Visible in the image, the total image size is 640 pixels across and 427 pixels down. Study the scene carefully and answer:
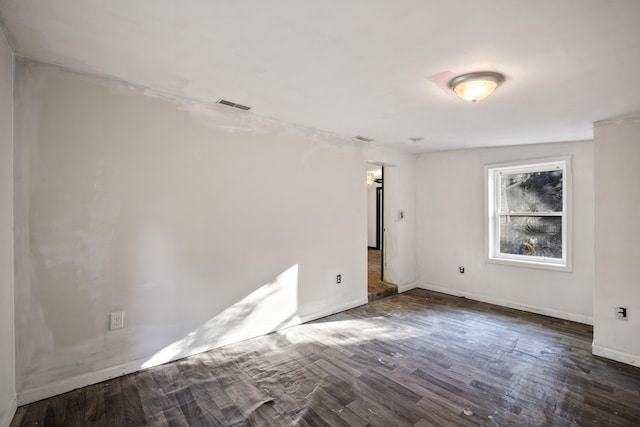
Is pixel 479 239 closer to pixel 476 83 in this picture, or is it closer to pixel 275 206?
pixel 476 83

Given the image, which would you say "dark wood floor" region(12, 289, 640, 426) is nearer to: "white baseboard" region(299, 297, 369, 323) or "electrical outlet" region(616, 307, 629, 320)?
"white baseboard" region(299, 297, 369, 323)

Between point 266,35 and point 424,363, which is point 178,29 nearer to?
point 266,35

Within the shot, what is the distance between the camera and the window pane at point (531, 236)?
13.5ft

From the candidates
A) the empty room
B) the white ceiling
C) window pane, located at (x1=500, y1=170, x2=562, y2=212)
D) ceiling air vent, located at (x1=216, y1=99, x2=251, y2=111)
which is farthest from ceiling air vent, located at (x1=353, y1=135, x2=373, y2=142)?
window pane, located at (x1=500, y1=170, x2=562, y2=212)

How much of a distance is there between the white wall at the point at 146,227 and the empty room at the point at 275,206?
0.02 m

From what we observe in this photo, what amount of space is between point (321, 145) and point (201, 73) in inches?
73.5

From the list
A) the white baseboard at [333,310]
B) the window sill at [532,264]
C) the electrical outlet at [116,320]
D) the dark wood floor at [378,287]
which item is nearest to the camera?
the electrical outlet at [116,320]

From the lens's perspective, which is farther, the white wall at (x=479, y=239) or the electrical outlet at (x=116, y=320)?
the white wall at (x=479, y=239)

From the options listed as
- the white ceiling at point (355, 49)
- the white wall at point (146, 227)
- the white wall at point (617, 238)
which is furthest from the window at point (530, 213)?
the white wall at point (146, 227)

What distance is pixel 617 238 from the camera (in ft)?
9.41

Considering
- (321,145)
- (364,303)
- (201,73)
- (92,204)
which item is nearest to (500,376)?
(364,303)

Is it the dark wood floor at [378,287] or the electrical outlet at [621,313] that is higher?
the electrical outlet at [621,313]

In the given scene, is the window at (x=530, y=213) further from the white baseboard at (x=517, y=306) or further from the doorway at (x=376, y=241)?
the doorway at (x=376, y=241)

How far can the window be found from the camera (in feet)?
13.2
